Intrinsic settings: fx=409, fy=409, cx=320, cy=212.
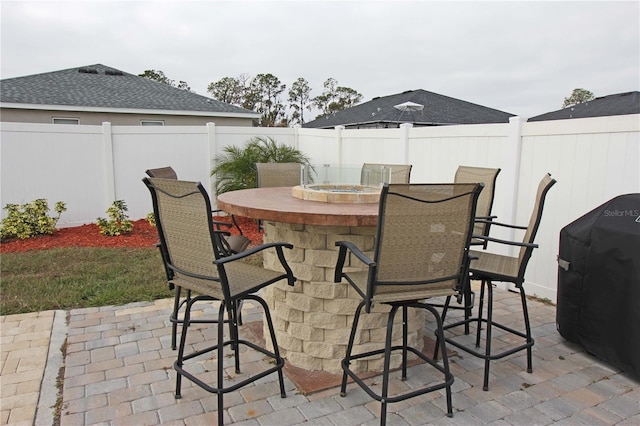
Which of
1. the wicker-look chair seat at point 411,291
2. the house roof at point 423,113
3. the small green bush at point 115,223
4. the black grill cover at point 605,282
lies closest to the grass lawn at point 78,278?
the small green bush at point 115,223

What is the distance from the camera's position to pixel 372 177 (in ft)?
10.6

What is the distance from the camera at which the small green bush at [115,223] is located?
20.7 feet

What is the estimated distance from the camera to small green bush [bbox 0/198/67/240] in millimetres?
5914

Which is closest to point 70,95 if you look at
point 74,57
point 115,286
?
point 74,57

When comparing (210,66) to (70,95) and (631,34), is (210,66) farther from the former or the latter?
(631,34)

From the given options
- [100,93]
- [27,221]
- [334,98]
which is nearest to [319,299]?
[27,221]

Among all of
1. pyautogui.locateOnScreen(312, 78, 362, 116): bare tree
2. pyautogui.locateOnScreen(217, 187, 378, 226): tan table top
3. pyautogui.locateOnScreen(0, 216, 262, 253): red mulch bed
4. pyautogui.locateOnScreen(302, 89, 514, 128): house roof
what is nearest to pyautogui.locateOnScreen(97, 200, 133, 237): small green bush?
pyautogui.locateOnScreen(0, 216, 262, 253): red mulch bed

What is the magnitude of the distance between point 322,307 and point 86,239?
16.6 feet

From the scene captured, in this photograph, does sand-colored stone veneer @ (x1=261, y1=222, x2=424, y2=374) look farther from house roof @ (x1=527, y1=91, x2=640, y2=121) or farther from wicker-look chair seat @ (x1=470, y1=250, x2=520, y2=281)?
house roof @ (x1=527, y1=91, x2=640, y2=121)

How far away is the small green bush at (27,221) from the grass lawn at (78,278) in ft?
2.79

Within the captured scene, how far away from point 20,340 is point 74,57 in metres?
14.7

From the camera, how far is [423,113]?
12016 mm

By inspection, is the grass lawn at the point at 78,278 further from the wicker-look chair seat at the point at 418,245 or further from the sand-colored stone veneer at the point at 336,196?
the wicker-look chair seat at the point at 418,245

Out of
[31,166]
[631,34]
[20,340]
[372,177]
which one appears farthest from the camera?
[31,166]
